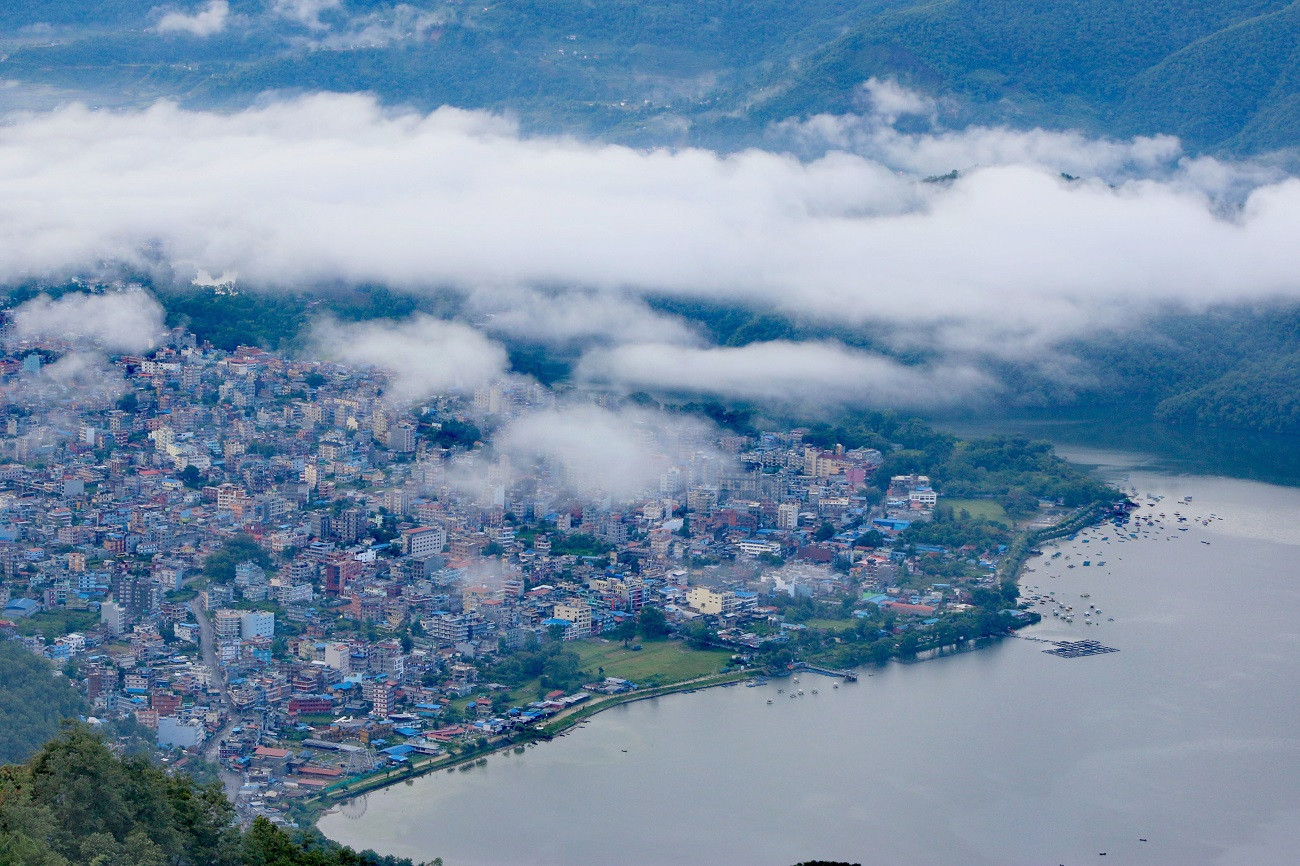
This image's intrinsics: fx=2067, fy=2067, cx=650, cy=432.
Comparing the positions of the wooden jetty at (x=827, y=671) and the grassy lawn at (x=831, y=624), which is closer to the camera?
the wooden jetty at (x=827, y=671)

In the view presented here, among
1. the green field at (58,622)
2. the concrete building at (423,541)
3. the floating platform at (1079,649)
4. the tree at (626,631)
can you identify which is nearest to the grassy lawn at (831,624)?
the tree at (626,631)

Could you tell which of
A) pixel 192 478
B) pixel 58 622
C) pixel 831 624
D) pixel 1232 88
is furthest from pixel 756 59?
pixel 58 622

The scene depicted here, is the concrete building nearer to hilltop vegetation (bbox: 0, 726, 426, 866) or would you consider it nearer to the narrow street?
the narrow street

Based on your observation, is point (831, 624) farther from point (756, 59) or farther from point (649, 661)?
point (756, 59)

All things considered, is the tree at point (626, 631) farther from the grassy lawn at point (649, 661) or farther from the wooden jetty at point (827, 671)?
the wooden jetty at point (827, 671)

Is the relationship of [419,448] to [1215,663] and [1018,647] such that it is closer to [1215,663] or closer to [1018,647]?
[1018,647]

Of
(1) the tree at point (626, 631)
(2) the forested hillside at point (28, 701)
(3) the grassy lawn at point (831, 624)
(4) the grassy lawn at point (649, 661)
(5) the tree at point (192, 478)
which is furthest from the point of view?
(5) the tree at point (192, 478)
